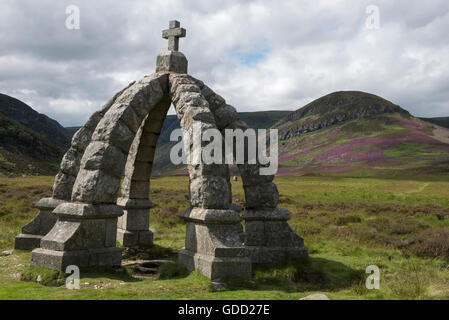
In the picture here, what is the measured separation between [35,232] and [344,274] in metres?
9.42

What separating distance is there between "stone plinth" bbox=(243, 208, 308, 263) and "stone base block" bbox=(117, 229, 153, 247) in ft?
14.7

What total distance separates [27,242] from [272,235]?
7650 millimetres

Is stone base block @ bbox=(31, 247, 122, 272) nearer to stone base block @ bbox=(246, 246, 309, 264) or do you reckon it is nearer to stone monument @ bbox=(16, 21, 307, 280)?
stone monument @ bbox=(16, 21, 307, 280)

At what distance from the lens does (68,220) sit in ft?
29.1

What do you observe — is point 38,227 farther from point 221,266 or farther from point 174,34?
point 174,34

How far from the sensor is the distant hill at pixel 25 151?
68562 millimetres

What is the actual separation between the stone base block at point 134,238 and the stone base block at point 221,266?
5596 mm

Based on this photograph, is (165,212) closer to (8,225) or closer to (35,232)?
(8,225)

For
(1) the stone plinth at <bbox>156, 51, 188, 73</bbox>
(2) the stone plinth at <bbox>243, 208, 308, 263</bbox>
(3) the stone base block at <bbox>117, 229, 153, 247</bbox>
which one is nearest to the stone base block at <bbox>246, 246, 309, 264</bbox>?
(2) the stone plinth at <bbox>243, 208, 308, 263</bbox>

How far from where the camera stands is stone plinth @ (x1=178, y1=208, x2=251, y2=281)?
7598 mm

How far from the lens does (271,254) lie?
33.4 feet

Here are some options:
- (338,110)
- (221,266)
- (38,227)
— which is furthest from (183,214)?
(338,110)

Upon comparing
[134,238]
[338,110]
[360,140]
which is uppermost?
[338,110]

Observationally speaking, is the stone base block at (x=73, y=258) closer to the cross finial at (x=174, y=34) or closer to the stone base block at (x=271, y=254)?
the stone base block at (x=271, y=254)
